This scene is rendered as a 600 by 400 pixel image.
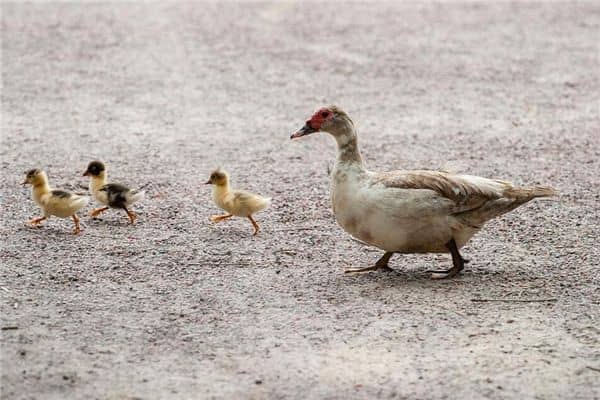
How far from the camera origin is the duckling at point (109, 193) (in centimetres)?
764

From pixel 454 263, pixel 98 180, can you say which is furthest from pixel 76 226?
pixel 454 263

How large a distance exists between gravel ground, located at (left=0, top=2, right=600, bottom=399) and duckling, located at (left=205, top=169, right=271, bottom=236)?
0.15m

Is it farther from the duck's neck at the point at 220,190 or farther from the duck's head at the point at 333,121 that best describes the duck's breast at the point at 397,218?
the duck's neck at the point at 220,190

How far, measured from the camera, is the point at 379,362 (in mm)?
5340

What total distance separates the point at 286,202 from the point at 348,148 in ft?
5.35

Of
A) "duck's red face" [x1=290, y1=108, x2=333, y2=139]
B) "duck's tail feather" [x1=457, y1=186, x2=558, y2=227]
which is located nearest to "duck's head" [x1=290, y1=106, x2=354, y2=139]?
"duck's red face" [x1=290, y1=108, x2=333, y2=139]

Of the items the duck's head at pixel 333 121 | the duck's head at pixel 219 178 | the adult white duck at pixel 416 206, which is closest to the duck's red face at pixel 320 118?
the duck's head at pixel 333 121

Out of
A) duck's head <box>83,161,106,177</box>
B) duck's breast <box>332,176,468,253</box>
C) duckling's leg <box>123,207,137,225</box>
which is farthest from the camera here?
duck's head <box>83,161,106,177</box>

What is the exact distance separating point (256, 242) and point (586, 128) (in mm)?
4366

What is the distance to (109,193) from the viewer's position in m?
7.68

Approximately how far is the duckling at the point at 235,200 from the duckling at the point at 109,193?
1.86 feet

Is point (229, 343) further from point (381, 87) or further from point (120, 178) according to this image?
point (381, 87)

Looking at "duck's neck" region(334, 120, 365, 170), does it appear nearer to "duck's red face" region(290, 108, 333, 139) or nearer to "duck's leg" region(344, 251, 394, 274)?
"duck's red face" region(290, 108, 333, 139)

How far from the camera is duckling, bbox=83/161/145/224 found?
7645 mm
